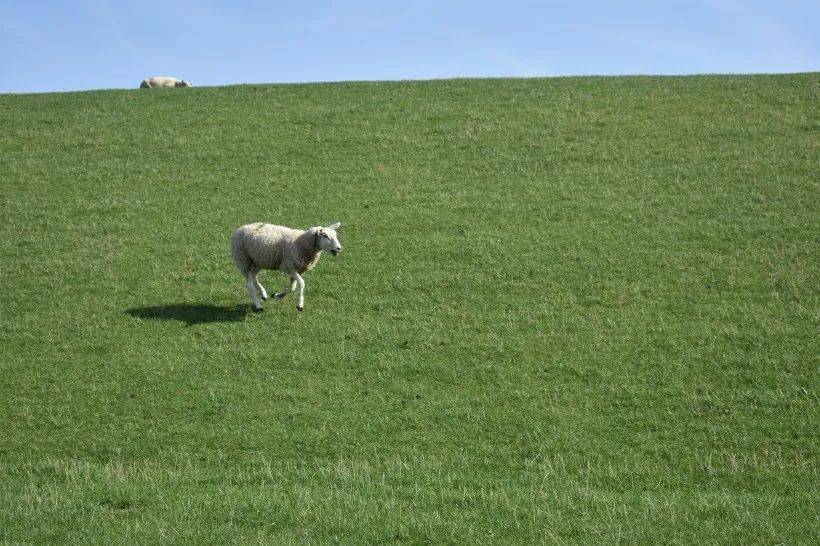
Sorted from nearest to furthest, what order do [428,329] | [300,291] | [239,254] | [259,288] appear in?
1. [428,329]
2. [300,291]
3. [239,254]
4. [259,288]

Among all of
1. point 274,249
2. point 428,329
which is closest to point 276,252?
point 274,249

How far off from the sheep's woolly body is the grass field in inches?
42.0

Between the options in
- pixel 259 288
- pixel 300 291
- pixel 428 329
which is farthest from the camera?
pixel 259 288

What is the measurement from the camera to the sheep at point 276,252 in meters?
19.5

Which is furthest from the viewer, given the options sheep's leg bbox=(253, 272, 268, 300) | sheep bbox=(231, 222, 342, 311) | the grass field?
sheep's leg bbox=(253, 272, 268, 300)

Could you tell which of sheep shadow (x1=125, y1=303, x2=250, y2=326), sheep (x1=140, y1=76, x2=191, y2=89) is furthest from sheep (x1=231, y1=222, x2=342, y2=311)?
sheep (x1=140, y1=76, x2=191, y2=89)

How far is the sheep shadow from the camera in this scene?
778 inches

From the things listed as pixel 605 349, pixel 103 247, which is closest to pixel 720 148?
pixel 605 349

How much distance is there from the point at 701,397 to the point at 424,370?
498 cm

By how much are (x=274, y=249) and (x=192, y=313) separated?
7.77 feet

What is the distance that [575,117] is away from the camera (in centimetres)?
3431

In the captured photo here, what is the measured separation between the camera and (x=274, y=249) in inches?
775

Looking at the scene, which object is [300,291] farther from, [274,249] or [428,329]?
[428,329]

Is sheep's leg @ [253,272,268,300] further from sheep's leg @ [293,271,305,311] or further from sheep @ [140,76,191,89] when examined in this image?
sheep @ [140,76,191,89]
